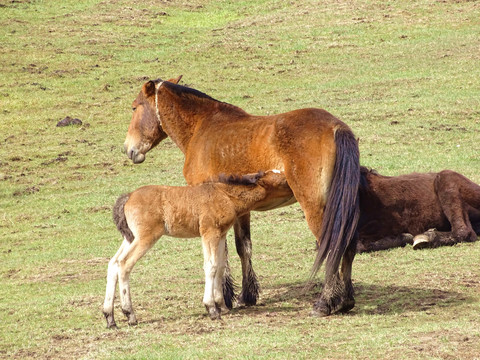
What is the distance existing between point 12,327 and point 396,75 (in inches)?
646

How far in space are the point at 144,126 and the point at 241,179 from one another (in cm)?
213

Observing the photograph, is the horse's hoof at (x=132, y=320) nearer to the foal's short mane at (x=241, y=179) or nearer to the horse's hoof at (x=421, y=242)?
the foal's short mane at (x=241, y=179)

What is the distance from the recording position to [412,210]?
443 inches

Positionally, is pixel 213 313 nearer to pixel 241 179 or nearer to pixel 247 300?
pixel 247 300

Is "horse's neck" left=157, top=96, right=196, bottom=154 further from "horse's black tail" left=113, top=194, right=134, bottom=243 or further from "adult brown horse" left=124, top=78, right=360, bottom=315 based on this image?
"horse's black tail" left=113, top=194, right=134, bottom=243

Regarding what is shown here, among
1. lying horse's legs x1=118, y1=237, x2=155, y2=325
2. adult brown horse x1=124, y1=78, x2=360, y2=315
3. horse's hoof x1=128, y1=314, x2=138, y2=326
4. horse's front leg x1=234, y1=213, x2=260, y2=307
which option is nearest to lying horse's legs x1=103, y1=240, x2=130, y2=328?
lying horse's legs x1=118, y1=237, x2=155, y2=325

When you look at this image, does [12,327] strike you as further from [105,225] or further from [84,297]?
[105,225]

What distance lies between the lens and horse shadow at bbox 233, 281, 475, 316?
8.49 m

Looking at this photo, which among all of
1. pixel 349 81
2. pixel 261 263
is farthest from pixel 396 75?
pixel 261 263

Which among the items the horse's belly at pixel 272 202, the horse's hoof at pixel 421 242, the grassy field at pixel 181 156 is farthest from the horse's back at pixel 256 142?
the horse's hoof at pixel 421 242

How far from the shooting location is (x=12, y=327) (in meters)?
8.87

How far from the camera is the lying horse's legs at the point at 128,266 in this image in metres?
8.33

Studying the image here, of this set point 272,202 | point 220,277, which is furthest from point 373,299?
point 220,277

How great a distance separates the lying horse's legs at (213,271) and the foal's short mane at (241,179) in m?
0.59
